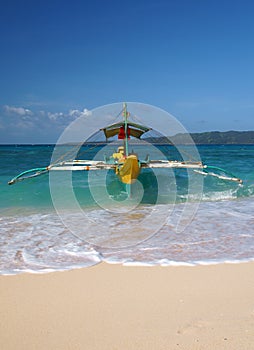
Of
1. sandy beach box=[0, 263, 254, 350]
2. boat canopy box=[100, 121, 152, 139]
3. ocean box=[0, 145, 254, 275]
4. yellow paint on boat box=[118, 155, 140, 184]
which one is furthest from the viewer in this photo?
boat canopy box=[100, 121, 152, 139]

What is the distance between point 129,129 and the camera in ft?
41.1

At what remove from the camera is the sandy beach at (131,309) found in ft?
7.43

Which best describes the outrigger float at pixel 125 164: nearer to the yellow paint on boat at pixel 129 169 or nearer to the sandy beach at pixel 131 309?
the yellow paint on boat at pixel 129 169

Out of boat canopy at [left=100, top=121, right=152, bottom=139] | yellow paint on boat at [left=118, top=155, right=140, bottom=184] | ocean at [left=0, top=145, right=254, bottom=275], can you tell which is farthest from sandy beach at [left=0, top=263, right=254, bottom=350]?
boat canopy at [left=100, top=121, right=152, bottom=139]

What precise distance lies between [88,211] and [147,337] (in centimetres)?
586

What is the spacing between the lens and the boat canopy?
1155 centimetres

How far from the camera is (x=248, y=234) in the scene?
5.21 meters

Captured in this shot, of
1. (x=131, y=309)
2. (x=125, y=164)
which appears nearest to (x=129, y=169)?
(x=125, y=164)

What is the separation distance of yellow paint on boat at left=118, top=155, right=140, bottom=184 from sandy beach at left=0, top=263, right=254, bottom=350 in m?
6.03

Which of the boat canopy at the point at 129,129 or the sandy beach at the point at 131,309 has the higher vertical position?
the boat canopy at the point at 129,129

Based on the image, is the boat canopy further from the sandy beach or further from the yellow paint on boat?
the sandy beach

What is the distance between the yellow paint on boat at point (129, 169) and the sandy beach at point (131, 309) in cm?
603

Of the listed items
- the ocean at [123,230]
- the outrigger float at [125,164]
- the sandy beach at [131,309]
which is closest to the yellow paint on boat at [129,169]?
the outrigger float at [125,164]

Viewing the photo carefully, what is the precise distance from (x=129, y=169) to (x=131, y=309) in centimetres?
706
